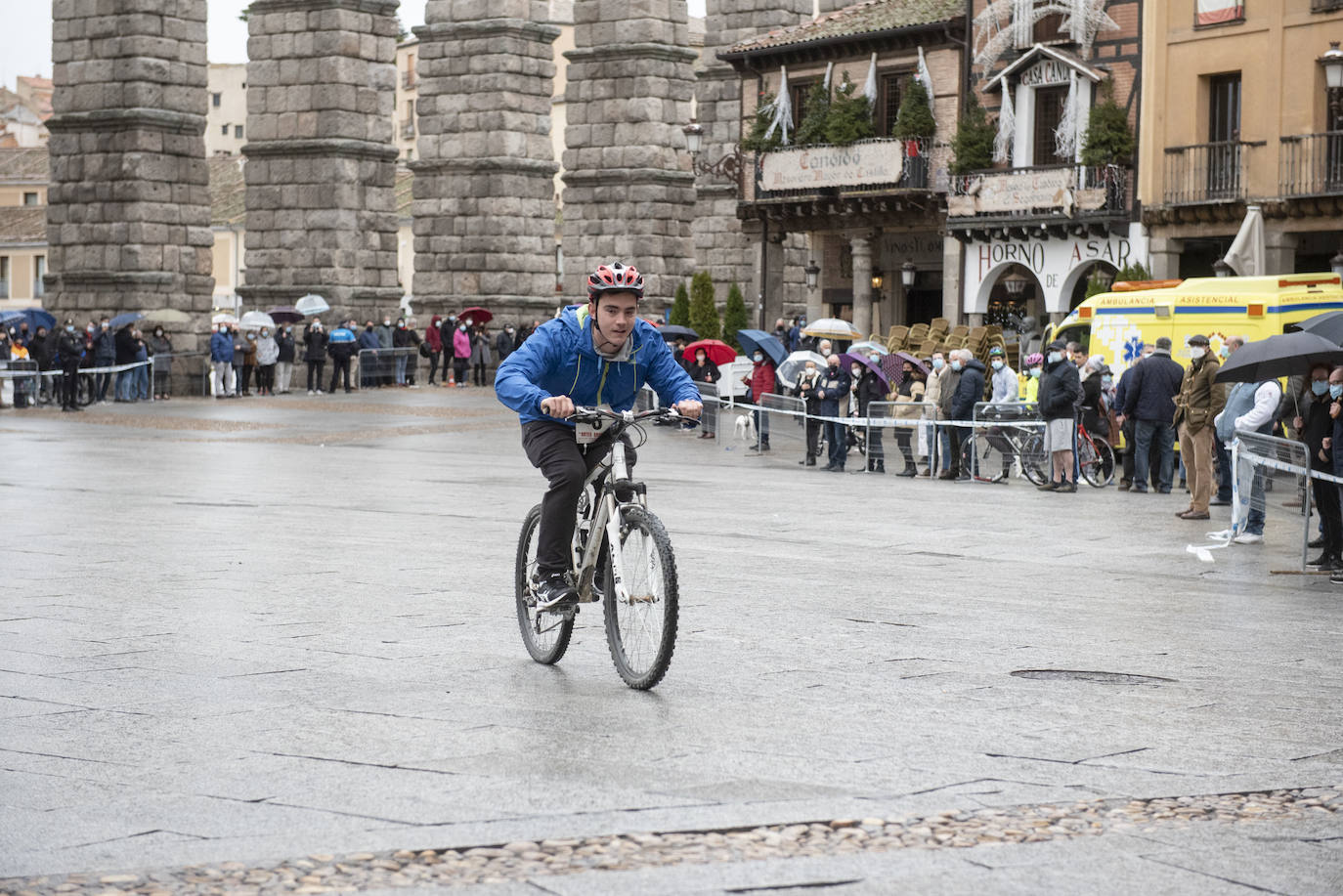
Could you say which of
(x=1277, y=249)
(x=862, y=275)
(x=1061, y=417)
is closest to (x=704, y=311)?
(x=862, y=275)

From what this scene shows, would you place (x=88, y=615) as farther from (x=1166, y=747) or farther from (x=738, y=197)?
(x=738, y=197)

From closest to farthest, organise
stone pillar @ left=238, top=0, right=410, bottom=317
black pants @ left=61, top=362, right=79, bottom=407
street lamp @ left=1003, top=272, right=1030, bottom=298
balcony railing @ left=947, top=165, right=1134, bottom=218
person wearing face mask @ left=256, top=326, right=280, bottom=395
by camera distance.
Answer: black pants @ left=61, top=362, right=79, bottom=407, balcony railing @ left=947, top=165, right=1134, bottom=218, person wearing face mask @ left=256, top=326, right=280, bottom=395, street lamp @ left=1003, top=272, right=1030, bottom=298, stone pillar @ left=238, top=0, right=410, bottom=317

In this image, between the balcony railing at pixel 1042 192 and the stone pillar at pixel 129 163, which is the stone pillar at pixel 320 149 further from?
the balcony railing at pixel 1042 192

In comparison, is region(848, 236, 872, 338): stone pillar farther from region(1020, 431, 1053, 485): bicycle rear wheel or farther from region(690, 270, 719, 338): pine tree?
region(1020, 431, 1053, 485): bicycle rear wheel

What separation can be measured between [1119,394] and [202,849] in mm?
17606

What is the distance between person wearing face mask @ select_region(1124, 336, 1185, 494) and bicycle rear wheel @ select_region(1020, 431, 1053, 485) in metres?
1.07

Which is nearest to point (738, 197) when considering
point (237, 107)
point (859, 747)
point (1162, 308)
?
point (1162, 308)

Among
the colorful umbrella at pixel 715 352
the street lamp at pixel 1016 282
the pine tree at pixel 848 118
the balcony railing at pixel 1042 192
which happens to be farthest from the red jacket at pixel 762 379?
the pine tree at pixel 848 118

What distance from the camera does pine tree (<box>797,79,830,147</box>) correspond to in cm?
4100

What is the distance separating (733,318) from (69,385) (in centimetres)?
1455

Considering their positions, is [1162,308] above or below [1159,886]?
above

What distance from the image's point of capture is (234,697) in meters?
7.67

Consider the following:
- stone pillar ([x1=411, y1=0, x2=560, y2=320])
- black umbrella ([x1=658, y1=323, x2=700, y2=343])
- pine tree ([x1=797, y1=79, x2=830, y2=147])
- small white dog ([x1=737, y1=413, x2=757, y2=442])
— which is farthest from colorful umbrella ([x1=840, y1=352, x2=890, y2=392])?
stone pillar ([x1=411, y1=0, x2=560, y2=320])

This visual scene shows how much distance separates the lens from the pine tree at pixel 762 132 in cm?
4241
